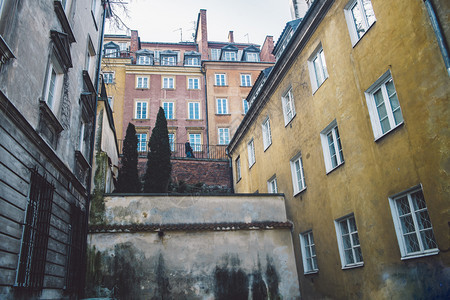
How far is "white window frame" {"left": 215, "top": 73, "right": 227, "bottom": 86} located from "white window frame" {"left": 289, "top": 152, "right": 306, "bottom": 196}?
64.1ft

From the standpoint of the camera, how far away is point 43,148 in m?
7.53

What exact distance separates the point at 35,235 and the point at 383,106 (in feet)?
26.9

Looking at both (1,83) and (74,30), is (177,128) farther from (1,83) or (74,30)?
(1,83)

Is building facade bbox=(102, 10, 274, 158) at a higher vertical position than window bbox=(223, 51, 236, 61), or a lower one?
lower

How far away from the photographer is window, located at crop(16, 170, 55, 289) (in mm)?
6637

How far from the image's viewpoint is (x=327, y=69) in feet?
35.6

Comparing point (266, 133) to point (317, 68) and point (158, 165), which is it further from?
point (158, 165)

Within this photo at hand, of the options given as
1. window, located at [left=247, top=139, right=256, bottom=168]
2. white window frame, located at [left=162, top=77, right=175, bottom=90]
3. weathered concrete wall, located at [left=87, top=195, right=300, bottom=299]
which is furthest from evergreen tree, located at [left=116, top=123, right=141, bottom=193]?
white window frame, located at [left=162, top=77, right=175, bottom=90]

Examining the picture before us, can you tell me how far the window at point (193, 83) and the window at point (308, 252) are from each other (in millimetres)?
21872


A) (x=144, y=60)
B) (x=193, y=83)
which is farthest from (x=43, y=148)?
(x=144, y=60)

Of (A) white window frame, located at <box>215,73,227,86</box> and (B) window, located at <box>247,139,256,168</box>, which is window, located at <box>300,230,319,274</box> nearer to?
(B) window, located at <box>247,139,256,168</box>

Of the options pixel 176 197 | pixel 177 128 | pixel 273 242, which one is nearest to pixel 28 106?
pixel 176 197

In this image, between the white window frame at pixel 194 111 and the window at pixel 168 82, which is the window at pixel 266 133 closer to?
the white window frame at pixel 194 111

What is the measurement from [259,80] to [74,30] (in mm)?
11493
